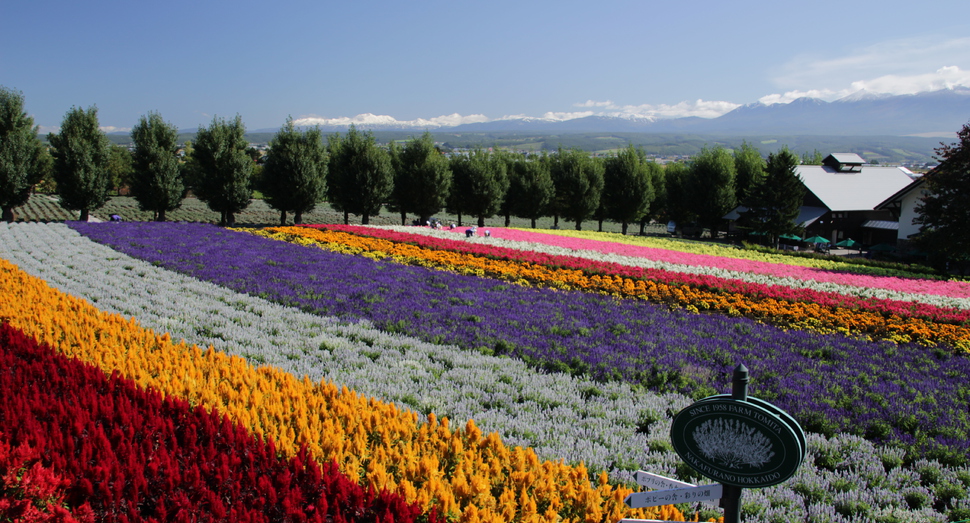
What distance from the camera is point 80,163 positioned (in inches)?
1438

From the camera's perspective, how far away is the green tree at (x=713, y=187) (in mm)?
50750

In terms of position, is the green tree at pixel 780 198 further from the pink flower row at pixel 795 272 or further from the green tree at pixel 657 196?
the pink flower row at pixel 795 272

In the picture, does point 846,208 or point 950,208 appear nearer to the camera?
point 950,208

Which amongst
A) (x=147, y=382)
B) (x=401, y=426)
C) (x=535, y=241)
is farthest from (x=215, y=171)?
(x=401, y=426)

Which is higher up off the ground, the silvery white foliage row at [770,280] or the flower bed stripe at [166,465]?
the flower bed stripe at [166,465]

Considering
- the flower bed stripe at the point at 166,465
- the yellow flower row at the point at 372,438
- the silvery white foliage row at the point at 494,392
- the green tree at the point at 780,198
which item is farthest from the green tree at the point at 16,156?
the green tree at the point at 780,198

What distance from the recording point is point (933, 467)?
5379 mm

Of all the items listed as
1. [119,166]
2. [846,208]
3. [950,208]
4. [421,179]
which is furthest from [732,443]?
[119,166]

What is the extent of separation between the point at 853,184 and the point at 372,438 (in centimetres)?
5869

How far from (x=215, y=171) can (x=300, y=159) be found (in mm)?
6559

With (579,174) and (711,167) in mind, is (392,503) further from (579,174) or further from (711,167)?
(711,167)

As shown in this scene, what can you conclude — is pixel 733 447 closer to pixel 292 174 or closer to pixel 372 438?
pixel 372 438

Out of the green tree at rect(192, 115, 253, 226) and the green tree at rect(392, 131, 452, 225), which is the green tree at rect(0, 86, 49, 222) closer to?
the green tree at rect(192, 115, 253, 226)

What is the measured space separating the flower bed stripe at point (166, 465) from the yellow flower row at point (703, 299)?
39.5ft
